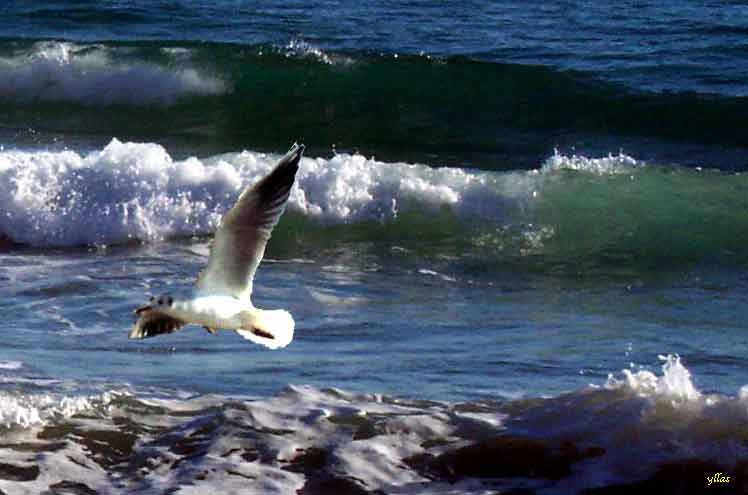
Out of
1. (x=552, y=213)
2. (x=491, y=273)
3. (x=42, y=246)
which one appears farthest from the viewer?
(x=552, y=213)

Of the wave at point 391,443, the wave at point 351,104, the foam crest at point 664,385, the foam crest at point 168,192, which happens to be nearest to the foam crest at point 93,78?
the wave at point 351,104

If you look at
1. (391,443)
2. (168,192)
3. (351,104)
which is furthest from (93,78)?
(391,443)

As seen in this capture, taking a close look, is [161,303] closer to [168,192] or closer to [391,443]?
[391,443]

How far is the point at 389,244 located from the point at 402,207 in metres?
0.64

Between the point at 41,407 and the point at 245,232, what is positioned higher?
the point at 245,232

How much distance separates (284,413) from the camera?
7.11 m

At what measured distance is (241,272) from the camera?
227 inches

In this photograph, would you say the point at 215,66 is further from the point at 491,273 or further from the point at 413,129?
the point at 491,273

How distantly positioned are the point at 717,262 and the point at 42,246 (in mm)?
4450

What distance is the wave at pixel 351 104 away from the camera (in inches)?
634

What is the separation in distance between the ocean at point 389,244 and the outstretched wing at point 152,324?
989 millimetres

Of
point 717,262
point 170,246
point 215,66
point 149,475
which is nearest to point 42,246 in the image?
point 170,246

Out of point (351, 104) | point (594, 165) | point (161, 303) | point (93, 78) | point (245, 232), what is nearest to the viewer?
point (161, 303)

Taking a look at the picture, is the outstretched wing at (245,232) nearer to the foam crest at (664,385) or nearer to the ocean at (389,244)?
the ocean at (389,244)
